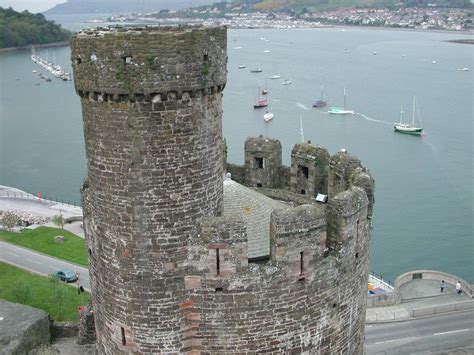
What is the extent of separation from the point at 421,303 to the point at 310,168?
61.0 feet

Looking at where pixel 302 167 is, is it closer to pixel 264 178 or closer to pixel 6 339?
pixel 264 178

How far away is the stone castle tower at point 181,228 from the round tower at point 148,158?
2 centimetres

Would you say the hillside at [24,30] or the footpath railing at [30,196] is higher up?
the hillside at [24,30]

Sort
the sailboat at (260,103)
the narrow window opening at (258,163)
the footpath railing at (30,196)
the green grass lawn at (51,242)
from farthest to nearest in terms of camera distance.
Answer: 1. the sailboat at (260,103)
2. the footpath railing at (30,196)
3. the green grass lawn at (51,242)
4. the narrow window opening at (258,163)

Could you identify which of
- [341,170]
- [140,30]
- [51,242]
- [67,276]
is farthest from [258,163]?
[51,242]

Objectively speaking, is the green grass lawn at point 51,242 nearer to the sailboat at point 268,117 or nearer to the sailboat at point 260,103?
the sailboat at point 268,117

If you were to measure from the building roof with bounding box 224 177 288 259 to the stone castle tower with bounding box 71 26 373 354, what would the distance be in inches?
47.0

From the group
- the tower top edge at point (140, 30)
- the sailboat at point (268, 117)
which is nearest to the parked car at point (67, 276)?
the tower top edge at point (140, 30)

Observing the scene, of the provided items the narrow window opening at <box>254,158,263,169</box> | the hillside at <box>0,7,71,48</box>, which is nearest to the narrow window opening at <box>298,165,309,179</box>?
the narrow window opening at <box>254,158,263,169</box>

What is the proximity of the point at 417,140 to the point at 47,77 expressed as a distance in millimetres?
72284

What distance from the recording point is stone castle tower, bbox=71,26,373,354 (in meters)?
7.98

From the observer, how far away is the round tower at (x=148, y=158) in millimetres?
7863

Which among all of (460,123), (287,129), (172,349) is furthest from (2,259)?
(460,123)

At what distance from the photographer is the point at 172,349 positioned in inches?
348
